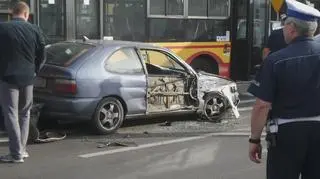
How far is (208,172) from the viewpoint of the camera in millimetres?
7004

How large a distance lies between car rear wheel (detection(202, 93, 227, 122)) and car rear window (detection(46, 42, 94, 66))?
7.74 ft

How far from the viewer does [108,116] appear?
364 inches

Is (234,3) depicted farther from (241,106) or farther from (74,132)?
(74,132)

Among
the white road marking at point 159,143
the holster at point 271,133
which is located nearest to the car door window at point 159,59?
the white road marking at point 159,143

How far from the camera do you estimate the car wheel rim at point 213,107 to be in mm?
10703

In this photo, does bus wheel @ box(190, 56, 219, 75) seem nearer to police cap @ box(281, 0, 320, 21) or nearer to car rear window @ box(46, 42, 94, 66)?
car rear window @ box(46, 42, 94, 66)

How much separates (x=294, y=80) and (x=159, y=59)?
636 cm

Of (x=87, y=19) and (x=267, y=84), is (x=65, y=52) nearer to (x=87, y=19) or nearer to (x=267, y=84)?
(x=87, y=19)

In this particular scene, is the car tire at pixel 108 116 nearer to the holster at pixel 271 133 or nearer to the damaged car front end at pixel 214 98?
the damaged car front end at pixel 214 98

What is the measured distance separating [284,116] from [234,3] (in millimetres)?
11427

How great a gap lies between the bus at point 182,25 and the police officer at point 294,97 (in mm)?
8292

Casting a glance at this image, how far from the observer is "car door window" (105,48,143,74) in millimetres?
9414

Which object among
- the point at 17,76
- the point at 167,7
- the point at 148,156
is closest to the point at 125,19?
the point at 167,7

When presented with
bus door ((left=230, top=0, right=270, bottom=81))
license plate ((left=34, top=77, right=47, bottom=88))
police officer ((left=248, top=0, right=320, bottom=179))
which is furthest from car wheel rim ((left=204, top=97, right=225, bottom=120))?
police officer ((left=248, top=0, right=320, bottom=179))
